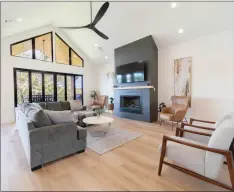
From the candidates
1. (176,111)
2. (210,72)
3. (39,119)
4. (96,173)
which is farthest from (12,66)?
(210,72)

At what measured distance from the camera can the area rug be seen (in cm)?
262

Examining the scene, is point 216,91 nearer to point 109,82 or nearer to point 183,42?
point 183,42

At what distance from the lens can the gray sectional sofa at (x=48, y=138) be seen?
1923 millimetres

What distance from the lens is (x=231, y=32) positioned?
358 centimetres

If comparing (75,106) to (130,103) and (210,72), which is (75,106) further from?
(210,72)

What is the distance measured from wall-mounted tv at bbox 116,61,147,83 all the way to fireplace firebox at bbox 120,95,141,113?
0.70 meters

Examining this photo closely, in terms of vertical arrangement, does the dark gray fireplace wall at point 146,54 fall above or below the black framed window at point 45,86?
above

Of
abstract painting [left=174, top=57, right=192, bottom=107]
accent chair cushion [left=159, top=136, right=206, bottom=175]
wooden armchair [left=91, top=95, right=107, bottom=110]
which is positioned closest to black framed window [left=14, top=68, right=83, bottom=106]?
wooden armchair [left=91, top=95, right=107, bottom=110]

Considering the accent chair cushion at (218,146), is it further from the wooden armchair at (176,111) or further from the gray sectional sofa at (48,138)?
the wooden armchair at (176,111)

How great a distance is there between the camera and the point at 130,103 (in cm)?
559

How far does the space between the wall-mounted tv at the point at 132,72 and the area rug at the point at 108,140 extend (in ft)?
7.63

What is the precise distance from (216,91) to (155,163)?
3.12m

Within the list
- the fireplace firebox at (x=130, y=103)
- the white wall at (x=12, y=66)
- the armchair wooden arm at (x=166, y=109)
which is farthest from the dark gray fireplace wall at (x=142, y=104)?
the white wall at (x=12, y=66)

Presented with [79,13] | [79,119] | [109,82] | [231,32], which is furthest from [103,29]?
[231,32]
